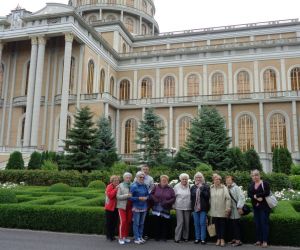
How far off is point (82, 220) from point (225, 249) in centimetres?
382

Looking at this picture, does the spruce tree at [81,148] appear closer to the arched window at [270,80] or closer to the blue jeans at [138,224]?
the blue jeans at [138,224]

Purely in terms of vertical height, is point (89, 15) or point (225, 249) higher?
point (89, 15)

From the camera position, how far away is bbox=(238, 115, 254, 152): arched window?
3400 cm

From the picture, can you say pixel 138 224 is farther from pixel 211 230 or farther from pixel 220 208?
pixel 220 208

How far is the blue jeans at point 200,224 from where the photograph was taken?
26.5 feet

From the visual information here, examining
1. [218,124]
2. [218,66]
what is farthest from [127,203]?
[218,66]

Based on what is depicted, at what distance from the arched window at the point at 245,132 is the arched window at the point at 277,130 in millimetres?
1904

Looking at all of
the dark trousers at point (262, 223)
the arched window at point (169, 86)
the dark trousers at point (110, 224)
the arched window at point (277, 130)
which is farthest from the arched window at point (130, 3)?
the dark trousers at point (262, 223)

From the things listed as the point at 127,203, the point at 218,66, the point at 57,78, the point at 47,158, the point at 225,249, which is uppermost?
the point at 218,66

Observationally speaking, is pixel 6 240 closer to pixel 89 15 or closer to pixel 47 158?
pixel 47 158

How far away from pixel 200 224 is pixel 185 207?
528mm

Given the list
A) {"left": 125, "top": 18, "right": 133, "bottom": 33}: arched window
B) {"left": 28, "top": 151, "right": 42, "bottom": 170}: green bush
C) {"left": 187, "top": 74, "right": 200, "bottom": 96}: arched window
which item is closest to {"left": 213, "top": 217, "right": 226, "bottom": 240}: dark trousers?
{"left": 28, "top": 151, "right": 42, "bottom": 170}: green bush

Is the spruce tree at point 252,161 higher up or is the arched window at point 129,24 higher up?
the arched window at point 129,24

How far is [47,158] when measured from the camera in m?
24.2
